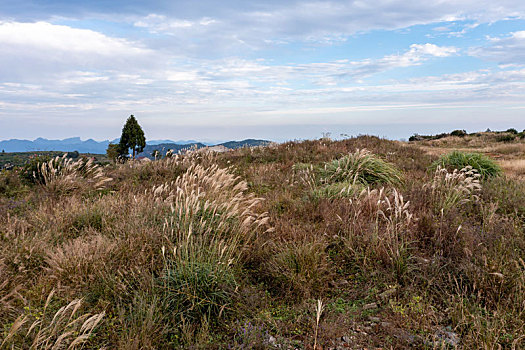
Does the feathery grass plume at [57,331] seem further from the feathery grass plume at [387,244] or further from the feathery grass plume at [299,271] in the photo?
the feathery grass plume at [387,244]

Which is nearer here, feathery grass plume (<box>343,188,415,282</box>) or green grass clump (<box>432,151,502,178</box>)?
feathery grass plume (<box>343,188,415,282</box>)

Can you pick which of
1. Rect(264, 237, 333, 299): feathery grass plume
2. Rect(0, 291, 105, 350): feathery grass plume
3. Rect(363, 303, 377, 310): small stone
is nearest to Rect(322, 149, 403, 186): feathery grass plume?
Rect(264, 237, 333, 299): feathery grass plume

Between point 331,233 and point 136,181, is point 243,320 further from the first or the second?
point 136,181

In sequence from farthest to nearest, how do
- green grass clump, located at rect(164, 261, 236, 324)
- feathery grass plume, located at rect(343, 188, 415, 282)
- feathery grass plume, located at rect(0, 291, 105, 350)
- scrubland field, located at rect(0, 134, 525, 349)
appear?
feathery grass plume, located at rect(343, 188, 415, 282), green grass clump, located at rect(164, 261, 236, 324), scrubland field, located at rect(0, 134, 525, 349), feathery grass plume, located at rect(0, 291, 105, 350)

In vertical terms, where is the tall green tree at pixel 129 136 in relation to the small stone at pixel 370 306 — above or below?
above

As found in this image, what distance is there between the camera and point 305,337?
2523mm

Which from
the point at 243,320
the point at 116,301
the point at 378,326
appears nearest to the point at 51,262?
the point at 116,301

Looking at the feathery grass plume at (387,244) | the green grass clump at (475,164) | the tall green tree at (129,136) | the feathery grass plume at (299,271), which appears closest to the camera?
the feathery grass plume at (299,271)

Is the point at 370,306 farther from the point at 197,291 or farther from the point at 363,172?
the point at 363,172

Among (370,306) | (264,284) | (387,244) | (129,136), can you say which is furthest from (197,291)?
(129,136)

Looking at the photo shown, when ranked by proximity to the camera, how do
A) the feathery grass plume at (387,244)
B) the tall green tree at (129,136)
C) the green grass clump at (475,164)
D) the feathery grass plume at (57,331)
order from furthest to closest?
the tall green tree at (129,136)
the green grass clump at (475,164)
the feathery grass plume at (387,244)
the feathery grass plume at (57,331)

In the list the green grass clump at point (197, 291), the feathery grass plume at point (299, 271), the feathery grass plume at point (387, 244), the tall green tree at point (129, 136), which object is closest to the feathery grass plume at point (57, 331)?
the green grass clump at point (197, 291)

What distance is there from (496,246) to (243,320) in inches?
116

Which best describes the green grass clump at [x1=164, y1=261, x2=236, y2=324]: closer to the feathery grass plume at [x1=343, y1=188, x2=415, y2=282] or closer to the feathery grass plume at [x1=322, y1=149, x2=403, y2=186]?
the feathery grass plume at [x1=343, y1=188, x2=415, y2=282]
